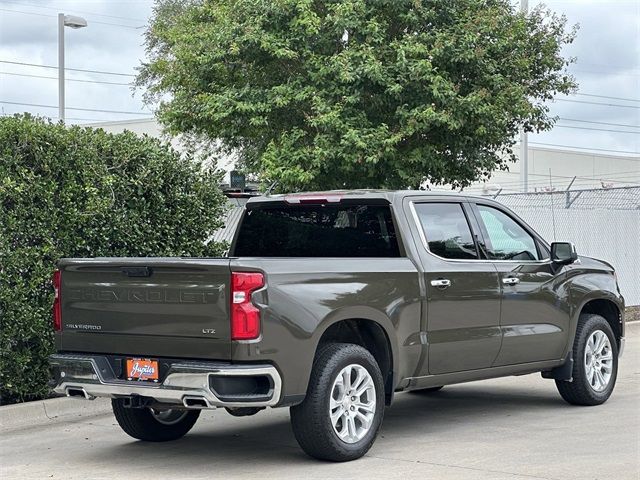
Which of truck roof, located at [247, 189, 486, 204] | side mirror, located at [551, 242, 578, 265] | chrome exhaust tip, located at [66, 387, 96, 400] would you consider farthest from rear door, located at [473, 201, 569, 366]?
chrome exhaust tip, located at [66, 387, 96, 400]

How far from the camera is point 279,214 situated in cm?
923

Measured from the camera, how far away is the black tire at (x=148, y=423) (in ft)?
28.7

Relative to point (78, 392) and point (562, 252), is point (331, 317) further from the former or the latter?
point (562, 252)

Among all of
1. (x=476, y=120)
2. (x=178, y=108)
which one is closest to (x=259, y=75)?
(x=178, y=108)

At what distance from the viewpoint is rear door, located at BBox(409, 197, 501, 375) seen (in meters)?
8.61

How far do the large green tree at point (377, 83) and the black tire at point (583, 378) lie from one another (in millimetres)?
9254

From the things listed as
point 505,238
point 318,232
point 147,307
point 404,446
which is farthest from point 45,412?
point 505,238

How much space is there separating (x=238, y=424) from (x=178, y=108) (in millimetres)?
14439

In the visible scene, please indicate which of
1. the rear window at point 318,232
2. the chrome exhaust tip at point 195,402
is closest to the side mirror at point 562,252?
the rear window at point 318,232

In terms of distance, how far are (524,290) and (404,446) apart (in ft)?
6.24

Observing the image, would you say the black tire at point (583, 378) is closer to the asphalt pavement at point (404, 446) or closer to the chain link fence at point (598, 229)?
the asphalt pavement at point (404, 446)

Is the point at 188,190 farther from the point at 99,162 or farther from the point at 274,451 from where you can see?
the point at 274,451

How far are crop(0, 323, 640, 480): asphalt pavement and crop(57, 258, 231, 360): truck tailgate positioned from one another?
34.7 inches

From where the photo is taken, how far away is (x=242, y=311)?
7.25m
